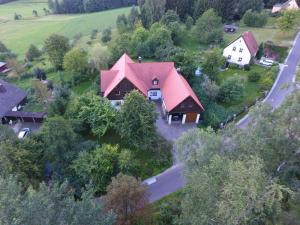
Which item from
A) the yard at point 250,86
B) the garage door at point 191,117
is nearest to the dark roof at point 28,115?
the garage door at point 191,117

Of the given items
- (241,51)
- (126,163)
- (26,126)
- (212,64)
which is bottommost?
(26,126)

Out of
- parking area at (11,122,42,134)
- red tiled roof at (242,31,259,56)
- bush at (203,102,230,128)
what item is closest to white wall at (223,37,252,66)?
red tiled roof at (242,31,259,56)

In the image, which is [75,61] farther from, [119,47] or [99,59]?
[119,47]

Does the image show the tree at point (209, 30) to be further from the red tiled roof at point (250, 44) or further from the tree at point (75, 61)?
the tree at point (75, 61)

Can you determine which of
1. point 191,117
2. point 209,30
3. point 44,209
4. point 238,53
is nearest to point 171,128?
point 191,117

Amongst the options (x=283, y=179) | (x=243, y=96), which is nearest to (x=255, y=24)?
(x=243, y=96)

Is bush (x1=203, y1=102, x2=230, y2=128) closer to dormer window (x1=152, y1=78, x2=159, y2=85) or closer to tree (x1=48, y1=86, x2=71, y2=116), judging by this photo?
dormer window (x1=152, y1=78, x2=159, y2=85)
